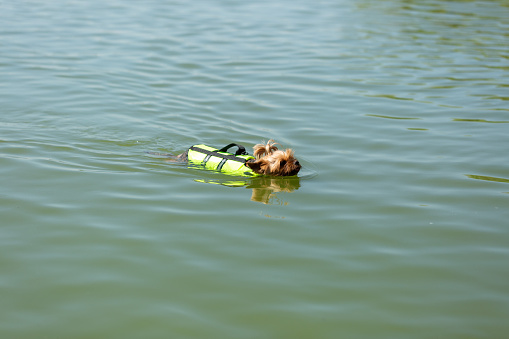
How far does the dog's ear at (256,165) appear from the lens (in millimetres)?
8164

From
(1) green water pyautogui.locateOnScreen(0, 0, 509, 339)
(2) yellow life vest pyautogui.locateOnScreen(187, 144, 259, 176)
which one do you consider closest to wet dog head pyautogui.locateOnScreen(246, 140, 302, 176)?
(2) yellow life vest pyautogui.locateOnScreen(187, 144, 259, 176)

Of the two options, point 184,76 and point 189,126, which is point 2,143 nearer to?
point 189,126

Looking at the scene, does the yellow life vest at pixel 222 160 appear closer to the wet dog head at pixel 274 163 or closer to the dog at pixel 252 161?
the dog at pixel 252 161

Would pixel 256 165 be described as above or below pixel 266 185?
above

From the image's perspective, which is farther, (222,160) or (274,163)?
(222,160)

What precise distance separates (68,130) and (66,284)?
5.13 m

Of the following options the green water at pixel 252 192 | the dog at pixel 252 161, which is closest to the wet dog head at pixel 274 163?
the dog at pixel 252 161

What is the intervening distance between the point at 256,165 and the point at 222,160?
20.1 inches

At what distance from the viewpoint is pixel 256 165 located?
823 cm

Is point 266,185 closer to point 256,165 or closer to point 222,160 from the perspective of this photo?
point 256,165

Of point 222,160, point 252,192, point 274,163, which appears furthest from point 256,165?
point 222,160

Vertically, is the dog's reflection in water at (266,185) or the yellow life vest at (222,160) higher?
the yellow life vest at (222,160)

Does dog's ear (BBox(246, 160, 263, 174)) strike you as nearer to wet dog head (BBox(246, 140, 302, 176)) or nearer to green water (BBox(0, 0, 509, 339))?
wet dog head (BBox(246, 140, 302, 176))

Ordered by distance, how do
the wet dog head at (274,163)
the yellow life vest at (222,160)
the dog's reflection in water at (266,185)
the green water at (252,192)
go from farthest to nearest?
1. the yellow life vest at (222,160)
2. the wet dog head at (274,163)
3. the dog's reflection in water at (266,185)
4. the green water at (252,192)
